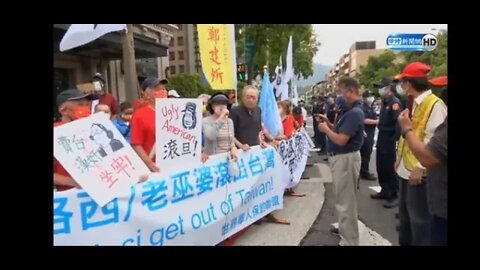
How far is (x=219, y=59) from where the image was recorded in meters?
5.07

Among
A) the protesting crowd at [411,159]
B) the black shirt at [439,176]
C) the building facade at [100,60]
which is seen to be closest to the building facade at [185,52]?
the building facade at [100,60]

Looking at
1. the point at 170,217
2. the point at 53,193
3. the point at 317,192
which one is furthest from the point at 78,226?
the point at 317,192

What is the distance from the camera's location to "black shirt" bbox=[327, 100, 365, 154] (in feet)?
12.0

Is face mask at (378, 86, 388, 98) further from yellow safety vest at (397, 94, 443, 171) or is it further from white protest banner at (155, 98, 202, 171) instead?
white protest banner at (155, 98, 202, 171)

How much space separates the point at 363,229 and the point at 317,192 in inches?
69.4

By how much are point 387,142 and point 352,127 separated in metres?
2.35

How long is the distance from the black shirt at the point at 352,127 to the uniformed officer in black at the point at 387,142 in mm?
2109

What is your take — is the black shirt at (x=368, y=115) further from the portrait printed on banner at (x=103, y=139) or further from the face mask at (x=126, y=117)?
the portrait printed on banner at (x=103, y=139)

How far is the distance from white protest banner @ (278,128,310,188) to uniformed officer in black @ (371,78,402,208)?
1164 millimetres

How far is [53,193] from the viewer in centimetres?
274

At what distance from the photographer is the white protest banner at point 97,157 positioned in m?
2.72

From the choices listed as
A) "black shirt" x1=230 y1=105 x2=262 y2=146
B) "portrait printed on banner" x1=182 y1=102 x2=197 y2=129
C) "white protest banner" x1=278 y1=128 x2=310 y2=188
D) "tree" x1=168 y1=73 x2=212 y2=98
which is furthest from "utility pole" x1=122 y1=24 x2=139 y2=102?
"tree" x1=168 y1=73 x2=212 y2=98

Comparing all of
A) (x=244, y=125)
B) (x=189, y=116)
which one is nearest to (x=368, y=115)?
(x=244, y=125)

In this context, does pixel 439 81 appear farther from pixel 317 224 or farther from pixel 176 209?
pixel 176 209
